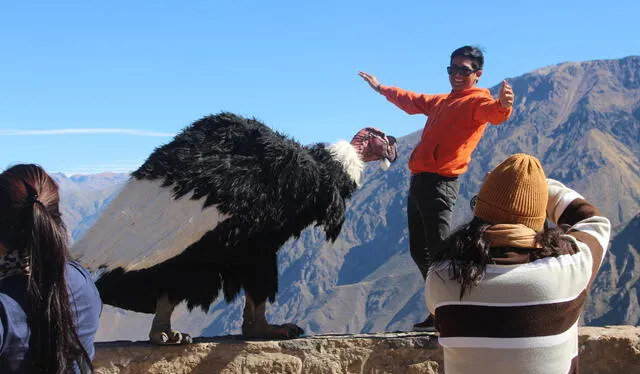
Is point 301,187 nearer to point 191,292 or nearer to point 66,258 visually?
point 191,292

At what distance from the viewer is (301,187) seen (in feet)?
15.9

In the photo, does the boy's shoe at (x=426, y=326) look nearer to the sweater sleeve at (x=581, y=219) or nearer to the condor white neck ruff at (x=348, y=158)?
the condor white neck ruff at (x=348, y=158)

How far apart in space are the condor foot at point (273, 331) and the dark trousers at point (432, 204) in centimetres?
86

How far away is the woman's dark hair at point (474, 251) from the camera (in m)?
2.35

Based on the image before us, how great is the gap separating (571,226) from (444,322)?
56 cm

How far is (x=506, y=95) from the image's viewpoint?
4.21 meters

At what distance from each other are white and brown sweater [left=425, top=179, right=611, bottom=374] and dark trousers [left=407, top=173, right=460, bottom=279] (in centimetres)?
233

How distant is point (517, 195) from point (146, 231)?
2606 millimetres

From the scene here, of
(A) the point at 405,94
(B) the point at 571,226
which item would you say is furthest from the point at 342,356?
(B) the point at 571,226

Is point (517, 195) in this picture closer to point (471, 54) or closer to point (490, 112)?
point (490, 112)

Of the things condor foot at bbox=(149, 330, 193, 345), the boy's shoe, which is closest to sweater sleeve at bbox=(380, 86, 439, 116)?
the boy's shoe

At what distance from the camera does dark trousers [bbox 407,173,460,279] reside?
482 centimetres

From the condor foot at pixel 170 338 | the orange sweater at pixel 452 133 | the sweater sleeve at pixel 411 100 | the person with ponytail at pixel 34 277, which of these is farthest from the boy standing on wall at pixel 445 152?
the person with ponytail at pixel 34 277

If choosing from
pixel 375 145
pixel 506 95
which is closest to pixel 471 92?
pixel 506 95
